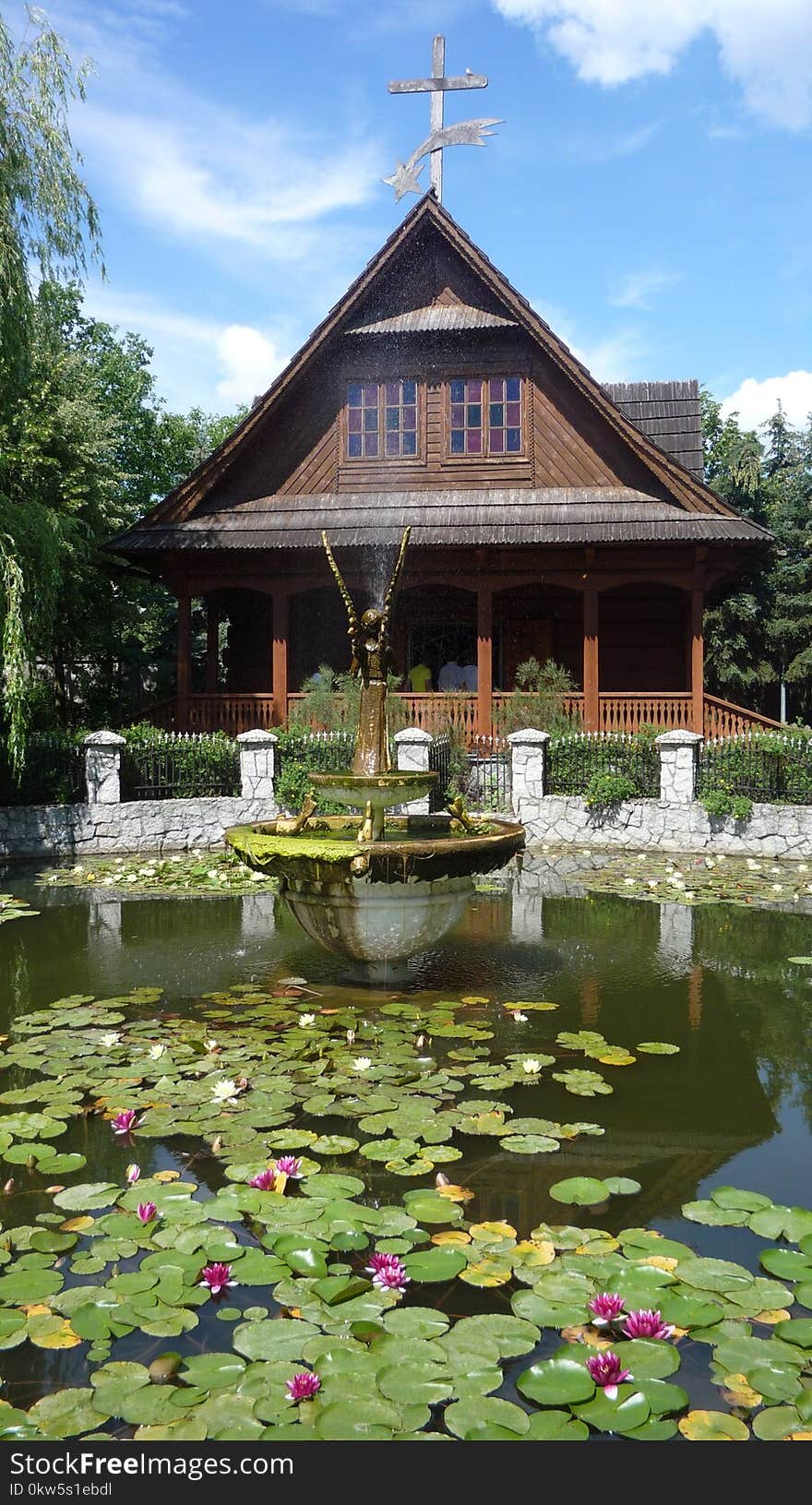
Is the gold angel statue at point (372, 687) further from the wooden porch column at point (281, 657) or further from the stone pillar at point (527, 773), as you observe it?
the wooden porch column at point (281, 657)

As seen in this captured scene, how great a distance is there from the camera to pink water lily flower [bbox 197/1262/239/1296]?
130 inches

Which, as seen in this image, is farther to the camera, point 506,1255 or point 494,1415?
point 506,1255

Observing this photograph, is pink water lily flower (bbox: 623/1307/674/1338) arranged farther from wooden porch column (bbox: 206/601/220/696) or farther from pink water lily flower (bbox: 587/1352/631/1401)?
wooden porch column (bbox: 206/601/220/696)

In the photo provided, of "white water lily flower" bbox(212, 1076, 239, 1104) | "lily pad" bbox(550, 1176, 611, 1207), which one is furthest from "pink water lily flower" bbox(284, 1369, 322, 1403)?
"white water lily flower" bbox(212, 1076, 239, 1104)

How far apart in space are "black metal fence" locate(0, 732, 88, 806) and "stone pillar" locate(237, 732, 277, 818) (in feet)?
7.82

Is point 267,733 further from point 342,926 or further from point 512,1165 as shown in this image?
point 512,1165

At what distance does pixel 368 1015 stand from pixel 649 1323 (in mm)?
3630

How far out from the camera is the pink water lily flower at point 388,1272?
3.30 m

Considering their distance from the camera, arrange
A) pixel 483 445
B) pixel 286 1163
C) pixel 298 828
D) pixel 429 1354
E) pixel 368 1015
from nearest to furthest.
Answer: pixel 429 1354 < pixel 286 1163 < pixel 368 1015 < pixel 298 828 < pixel 483 445

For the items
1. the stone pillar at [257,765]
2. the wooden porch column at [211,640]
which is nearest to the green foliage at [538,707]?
the stone pillar at [257,765]

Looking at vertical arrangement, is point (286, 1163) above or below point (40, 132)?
below

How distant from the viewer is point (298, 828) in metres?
7.47

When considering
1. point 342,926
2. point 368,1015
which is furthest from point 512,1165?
point 342,926
